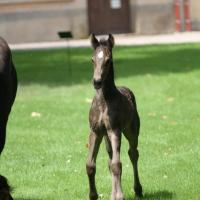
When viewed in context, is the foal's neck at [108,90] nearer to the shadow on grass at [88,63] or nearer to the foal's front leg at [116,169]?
the foal's front leg at [116,169]

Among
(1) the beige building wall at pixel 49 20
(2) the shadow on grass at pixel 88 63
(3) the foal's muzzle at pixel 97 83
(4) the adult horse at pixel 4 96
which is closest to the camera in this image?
(3) the foal's muzzle at pixel 97 83

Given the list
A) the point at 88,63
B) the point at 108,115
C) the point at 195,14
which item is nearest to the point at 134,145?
the point at 108,115

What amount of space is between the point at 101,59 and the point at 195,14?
28.2m

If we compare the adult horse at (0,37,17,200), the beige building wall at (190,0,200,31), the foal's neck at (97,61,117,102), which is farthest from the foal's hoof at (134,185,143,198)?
the beige building wall at (190,0,200,31)

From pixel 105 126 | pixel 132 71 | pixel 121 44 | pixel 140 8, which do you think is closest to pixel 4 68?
pixel 105 126

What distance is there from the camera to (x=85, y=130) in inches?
507

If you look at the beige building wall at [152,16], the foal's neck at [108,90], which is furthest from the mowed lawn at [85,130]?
the beige building wall at [152,16]

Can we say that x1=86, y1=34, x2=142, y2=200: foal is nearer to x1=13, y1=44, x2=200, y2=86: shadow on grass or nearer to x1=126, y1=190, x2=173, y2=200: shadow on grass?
x1=126, y1=190, x2=173, y2=200: shadow on grass

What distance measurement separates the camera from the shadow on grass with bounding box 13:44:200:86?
1977 centimetres

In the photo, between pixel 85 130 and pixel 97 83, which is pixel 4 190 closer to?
pixel 97 83

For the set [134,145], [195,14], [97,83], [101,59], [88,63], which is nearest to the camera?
[97,83]

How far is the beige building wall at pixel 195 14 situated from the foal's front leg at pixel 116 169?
27908mm

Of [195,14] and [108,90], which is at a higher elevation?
[108,90]

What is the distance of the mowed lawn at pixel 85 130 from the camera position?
9062mm
